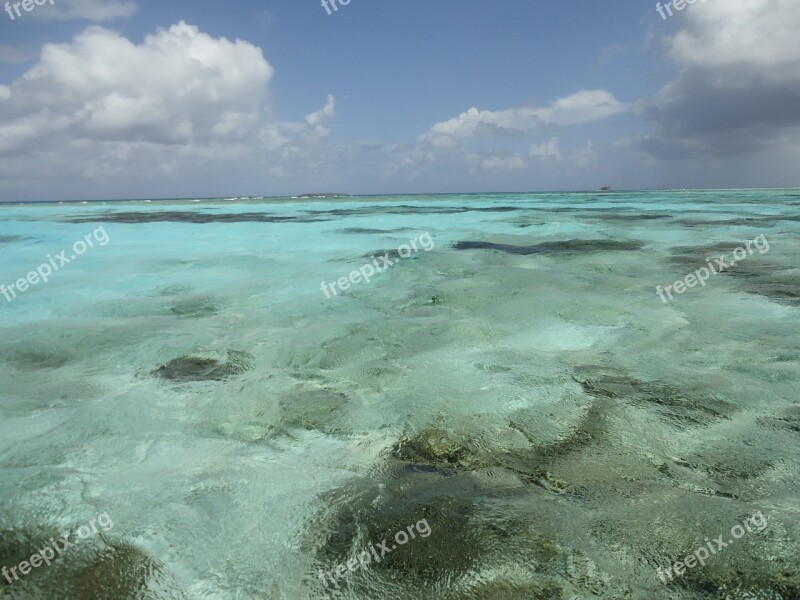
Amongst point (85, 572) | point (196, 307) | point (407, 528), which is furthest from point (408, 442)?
point (196, 307)

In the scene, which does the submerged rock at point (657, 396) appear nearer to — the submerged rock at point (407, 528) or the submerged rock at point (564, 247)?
the submerged rock at point (407, 528)

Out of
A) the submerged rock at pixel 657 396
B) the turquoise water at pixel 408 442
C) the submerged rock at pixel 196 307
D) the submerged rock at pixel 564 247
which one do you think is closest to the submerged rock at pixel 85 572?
the turquoise water at pixel 408 442

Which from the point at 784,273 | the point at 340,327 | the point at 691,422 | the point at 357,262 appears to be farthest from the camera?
the point at 357,262

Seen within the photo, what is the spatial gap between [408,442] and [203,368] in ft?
8.77

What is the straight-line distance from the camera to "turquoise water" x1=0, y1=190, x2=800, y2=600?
101 inches

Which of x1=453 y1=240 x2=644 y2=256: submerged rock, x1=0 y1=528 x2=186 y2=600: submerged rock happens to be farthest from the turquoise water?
x1=453 y1=240 x2=644 y2=256: submerged rock

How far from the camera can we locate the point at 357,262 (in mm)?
13000

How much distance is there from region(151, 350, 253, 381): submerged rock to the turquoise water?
3 centimetres

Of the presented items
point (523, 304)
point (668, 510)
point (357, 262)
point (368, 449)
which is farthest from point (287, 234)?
point (668, 510)

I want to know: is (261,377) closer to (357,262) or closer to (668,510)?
(668,510)

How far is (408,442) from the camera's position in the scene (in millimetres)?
3818

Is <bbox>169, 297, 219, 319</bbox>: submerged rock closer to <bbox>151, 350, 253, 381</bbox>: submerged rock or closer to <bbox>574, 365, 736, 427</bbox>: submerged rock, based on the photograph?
<bbox>151, 350, 253, 381</bbox>: submerged rock

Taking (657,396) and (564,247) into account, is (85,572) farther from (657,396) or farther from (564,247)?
(564,247)

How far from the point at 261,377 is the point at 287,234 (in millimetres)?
16306
